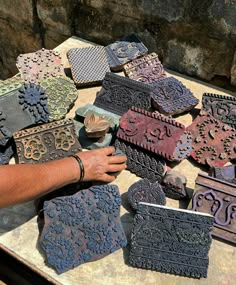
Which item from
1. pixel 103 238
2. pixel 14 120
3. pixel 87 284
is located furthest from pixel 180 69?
pixel 87 284

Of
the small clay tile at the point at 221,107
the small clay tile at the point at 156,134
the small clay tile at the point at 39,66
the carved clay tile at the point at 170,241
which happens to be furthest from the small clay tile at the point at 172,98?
the carved clay tile at the point at 170,241

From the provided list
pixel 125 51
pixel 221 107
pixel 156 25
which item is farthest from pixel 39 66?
pixel 221 107

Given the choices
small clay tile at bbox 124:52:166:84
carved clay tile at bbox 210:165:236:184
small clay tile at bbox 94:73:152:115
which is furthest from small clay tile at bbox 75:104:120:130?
carved clay tile at bbox 210:165:236:184

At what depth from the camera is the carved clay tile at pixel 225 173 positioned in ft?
7.89

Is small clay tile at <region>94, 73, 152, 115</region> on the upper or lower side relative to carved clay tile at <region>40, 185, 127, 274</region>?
upper

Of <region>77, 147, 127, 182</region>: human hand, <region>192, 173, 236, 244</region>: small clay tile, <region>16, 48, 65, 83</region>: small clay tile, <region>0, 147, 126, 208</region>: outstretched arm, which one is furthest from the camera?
<region>16, 48, 65, 83</region>: small clay tile

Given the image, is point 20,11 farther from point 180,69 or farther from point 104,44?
point 180,69

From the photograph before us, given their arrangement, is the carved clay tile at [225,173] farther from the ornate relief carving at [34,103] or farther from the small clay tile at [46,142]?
the ornate relief carving at [34,103]

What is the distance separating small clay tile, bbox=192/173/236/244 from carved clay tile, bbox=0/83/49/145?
112 cm

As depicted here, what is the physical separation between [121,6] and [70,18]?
0.53 m

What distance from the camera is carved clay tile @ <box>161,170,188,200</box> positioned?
237 centimetres

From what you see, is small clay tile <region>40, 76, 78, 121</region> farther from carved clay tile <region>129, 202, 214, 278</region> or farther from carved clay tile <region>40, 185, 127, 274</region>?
carved clay tile <region>129, 202, 214, 278</region>

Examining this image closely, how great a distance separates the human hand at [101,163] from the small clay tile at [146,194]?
7.3 inches

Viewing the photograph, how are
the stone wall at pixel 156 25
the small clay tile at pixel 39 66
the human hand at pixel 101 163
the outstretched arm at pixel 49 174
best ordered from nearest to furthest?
the outstretched arm at pixel 49 174, the human hand at pixel 101 163, the stone wall at pixel 156 25, the small clay tile at pixel 39 66
